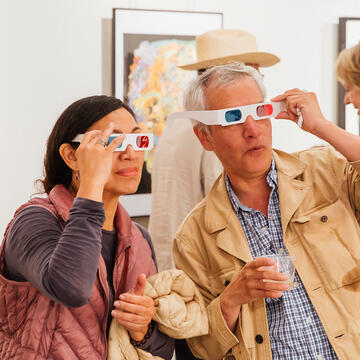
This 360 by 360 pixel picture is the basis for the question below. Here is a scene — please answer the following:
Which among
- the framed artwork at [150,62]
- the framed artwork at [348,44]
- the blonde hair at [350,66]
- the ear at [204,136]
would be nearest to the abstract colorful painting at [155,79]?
the framed artwork at [150,62]

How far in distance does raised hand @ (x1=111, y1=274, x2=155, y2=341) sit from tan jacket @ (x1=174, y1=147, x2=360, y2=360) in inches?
10.6

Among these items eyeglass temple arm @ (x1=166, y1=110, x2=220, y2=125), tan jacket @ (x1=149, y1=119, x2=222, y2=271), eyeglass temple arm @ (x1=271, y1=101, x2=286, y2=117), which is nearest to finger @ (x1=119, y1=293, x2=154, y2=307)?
eyeglass temple arm @ (x1=166, y1=110, x2=220, y2=125)

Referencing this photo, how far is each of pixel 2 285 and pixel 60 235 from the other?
221 millimetres

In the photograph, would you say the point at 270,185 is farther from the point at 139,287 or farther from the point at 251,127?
the point at 139,287

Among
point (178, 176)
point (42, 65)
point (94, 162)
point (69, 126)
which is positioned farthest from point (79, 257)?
point (42, 65)

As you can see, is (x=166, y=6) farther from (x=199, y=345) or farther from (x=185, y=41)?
(x=199, y=345)

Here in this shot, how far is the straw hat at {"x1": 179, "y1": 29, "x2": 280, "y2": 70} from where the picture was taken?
2949mm

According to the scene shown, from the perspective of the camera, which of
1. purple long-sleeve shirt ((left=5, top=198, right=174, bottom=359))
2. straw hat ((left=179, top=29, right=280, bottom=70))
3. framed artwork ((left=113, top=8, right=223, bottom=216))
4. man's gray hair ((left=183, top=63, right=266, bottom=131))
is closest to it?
purple long-sleeve shirt ((left=5, top=198, right=174, bottom=359))

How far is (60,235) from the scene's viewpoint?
63.5 inches

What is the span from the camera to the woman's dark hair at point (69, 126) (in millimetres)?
1830

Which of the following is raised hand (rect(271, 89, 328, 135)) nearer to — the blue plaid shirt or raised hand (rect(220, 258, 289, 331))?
the blue plaid shirt

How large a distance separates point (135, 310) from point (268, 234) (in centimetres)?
54

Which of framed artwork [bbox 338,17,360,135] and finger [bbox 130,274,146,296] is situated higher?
framed artwork [bbox 338,17,360,135]

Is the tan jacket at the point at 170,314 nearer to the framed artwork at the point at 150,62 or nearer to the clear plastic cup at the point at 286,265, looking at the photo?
the clear plastic cup at the point at 286,265
